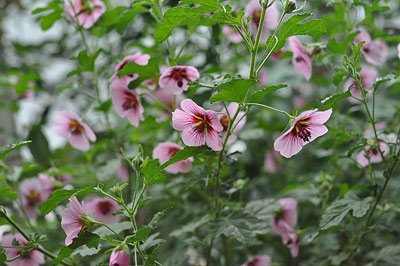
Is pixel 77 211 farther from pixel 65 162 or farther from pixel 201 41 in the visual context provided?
pixel 201 41

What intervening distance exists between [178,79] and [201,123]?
156mm

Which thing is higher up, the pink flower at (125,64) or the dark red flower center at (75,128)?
the pink flower at (125,64)

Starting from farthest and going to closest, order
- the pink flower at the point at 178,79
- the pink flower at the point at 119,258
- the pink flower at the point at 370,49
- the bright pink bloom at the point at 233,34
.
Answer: the bright pink bloom at the point at 233,34
the pink flower at the point at 370,49
the pink flower at the point at 178,79
the pink flower at the point at 119,258

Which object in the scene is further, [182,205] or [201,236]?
[182,205]

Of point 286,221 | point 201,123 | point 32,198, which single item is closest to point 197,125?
point 201,123

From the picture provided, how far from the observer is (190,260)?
1.20 meters

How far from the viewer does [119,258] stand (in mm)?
751

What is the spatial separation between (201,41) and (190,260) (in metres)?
0.97

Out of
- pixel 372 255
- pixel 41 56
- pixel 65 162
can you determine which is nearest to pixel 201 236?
pixel 372 255

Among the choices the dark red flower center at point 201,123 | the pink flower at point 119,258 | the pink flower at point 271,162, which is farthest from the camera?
the pink flower at point 271,162

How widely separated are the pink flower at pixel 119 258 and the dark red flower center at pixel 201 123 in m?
0.26

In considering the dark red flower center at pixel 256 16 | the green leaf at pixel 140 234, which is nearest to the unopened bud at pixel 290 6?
the dark red flower center at pixel 256 16

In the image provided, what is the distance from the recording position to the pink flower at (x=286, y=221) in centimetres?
113

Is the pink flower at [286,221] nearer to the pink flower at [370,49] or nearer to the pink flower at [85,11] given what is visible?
the pink flower at [370,49]
